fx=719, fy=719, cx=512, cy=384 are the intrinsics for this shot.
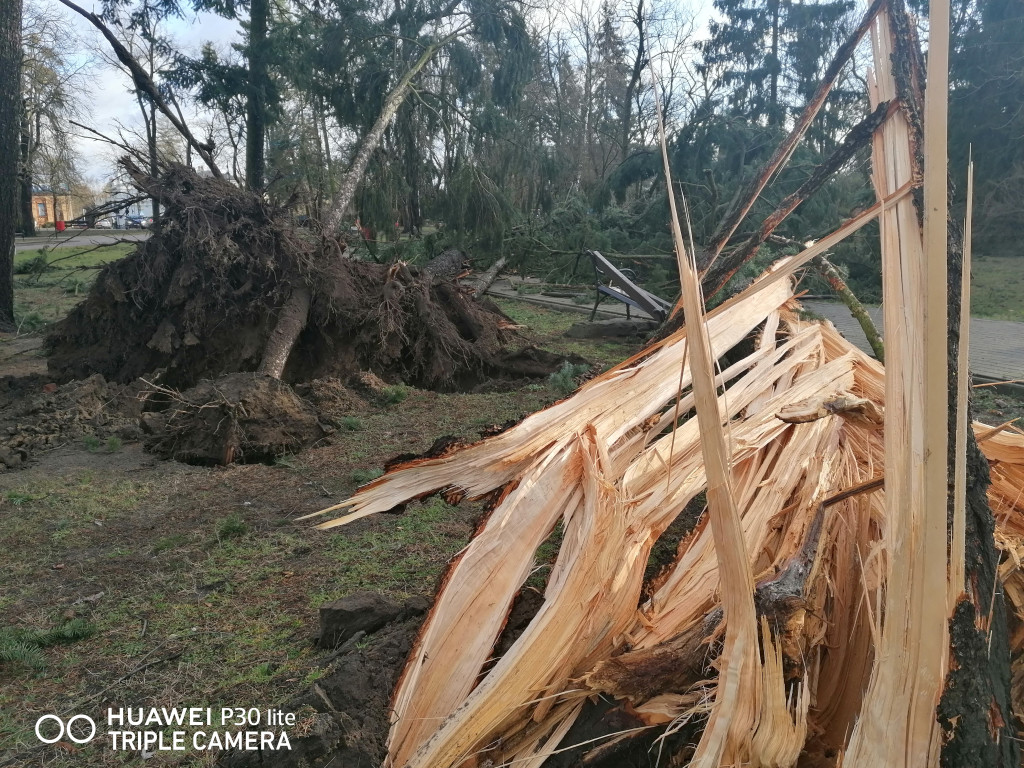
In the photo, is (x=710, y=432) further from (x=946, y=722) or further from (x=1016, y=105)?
(x=1016, y=105)

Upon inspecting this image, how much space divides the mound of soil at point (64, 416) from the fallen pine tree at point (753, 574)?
13.9ft

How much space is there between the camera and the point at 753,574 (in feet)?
6.63

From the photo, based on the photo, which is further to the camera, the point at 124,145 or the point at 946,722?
the point at 124,145

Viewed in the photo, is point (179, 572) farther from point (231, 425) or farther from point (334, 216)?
point (334, 216)

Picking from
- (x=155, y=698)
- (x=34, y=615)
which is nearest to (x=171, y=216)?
(x=34, y=615)

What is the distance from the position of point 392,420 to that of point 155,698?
380cm

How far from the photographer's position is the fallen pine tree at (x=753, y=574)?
1324 mm

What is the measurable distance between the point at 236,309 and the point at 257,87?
602cm

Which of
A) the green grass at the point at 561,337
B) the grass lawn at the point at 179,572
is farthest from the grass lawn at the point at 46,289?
the grass lawn at the point at 179,572

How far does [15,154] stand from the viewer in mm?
10375

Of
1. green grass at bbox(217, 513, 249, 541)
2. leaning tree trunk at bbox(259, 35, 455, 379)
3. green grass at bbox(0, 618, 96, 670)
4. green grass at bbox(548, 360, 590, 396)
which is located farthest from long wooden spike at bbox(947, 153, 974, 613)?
leaning tree trunk at bbox(259, 35, 455, 379)

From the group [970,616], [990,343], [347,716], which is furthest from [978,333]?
[347,716]

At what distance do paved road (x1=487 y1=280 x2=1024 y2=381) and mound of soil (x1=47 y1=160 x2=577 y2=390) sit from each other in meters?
4.13
